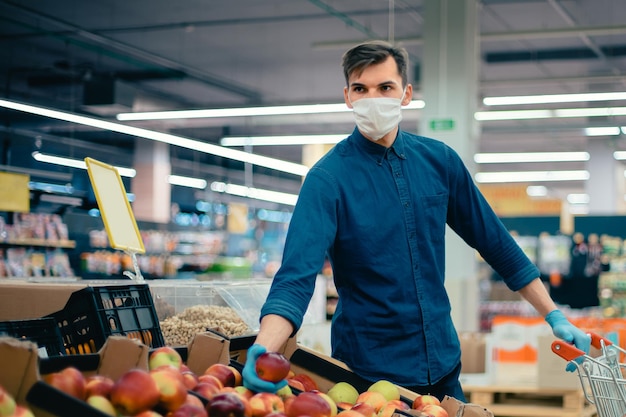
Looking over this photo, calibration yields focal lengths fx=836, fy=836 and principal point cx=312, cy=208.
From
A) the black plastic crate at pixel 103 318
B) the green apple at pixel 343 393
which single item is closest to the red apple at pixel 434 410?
the green apple at pixel 343 393

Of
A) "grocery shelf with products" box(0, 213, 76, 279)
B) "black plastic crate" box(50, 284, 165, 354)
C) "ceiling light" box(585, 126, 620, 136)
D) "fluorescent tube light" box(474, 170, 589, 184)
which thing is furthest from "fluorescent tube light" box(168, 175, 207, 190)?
"black plastic crate" box(50, 284, 165, 354)

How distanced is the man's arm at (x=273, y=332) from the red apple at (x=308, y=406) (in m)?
0.21

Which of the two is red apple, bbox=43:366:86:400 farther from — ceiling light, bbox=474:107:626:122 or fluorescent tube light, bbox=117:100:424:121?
ceiling light, bbox=474:107:626:122

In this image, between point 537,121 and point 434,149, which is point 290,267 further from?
point 537,121

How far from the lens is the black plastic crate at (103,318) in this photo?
2.26m

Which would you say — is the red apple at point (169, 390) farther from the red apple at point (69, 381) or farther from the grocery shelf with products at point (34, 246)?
the grocery shelf with products at point (34, 246)

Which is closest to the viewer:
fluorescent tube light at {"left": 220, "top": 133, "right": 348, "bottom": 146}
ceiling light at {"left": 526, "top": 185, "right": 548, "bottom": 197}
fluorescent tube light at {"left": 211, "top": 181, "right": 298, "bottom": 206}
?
fluorescent tube light at {"left": 220, "top": 133, "right": 348, "bottom": 146}

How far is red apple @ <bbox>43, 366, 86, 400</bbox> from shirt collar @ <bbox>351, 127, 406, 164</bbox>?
1191 mm

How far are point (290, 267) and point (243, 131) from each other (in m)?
16.0

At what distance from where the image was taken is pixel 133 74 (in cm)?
1351

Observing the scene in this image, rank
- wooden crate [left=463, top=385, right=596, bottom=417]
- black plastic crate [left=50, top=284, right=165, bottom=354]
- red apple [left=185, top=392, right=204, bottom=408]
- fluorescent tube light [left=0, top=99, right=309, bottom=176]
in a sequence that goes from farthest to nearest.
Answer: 1. fluorescent tube light [left=0, top=99, right=309, bottom=176]
2. wooden crate [left=463, top=385, right=596, bottom=417]
3. black plastic crate [left=50, top=284, right=165, bottom=354]
4. red apple [left=185, top=392, right=204, bottom=408]

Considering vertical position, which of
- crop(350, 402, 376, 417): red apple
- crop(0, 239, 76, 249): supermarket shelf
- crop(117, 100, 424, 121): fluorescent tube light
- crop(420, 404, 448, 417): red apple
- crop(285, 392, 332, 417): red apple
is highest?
crop(117, 100, 424, 121): fluorescent tube light

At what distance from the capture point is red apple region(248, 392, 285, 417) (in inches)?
66.7

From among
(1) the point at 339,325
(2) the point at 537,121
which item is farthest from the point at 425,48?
(2) the point at 537,121
